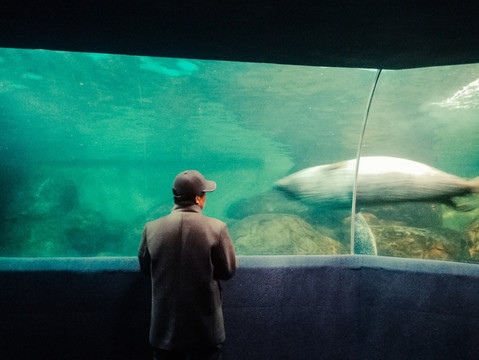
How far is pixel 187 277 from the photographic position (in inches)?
74.7

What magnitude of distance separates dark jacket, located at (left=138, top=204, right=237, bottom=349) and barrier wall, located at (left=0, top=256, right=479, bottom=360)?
94 centimetres

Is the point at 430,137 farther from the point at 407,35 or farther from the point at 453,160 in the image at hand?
the point at 407,35

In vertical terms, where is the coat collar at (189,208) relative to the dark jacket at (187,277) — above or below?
above

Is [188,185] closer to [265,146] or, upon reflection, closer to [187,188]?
[187,188]

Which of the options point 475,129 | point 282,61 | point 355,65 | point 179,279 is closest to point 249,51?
point 282,61

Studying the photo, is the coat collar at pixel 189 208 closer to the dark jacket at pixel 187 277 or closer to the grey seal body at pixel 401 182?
the dark jacket at pixel 187 277

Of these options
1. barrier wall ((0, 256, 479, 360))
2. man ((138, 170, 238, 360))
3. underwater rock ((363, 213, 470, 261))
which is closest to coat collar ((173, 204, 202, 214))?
man ((138, 170, 238, 360))

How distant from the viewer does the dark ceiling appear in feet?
6.46

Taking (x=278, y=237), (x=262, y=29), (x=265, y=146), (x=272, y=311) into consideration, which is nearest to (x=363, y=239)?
(x=272, y=311)

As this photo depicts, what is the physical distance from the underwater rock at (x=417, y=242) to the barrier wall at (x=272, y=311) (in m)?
1.36

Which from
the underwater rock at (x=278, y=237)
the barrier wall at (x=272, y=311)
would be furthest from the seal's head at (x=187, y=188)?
the underwater rock at (x=278, y=237)

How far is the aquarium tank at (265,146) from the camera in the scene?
4.29 meters

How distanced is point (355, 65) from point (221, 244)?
2497 mm

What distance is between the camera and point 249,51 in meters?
2.73
